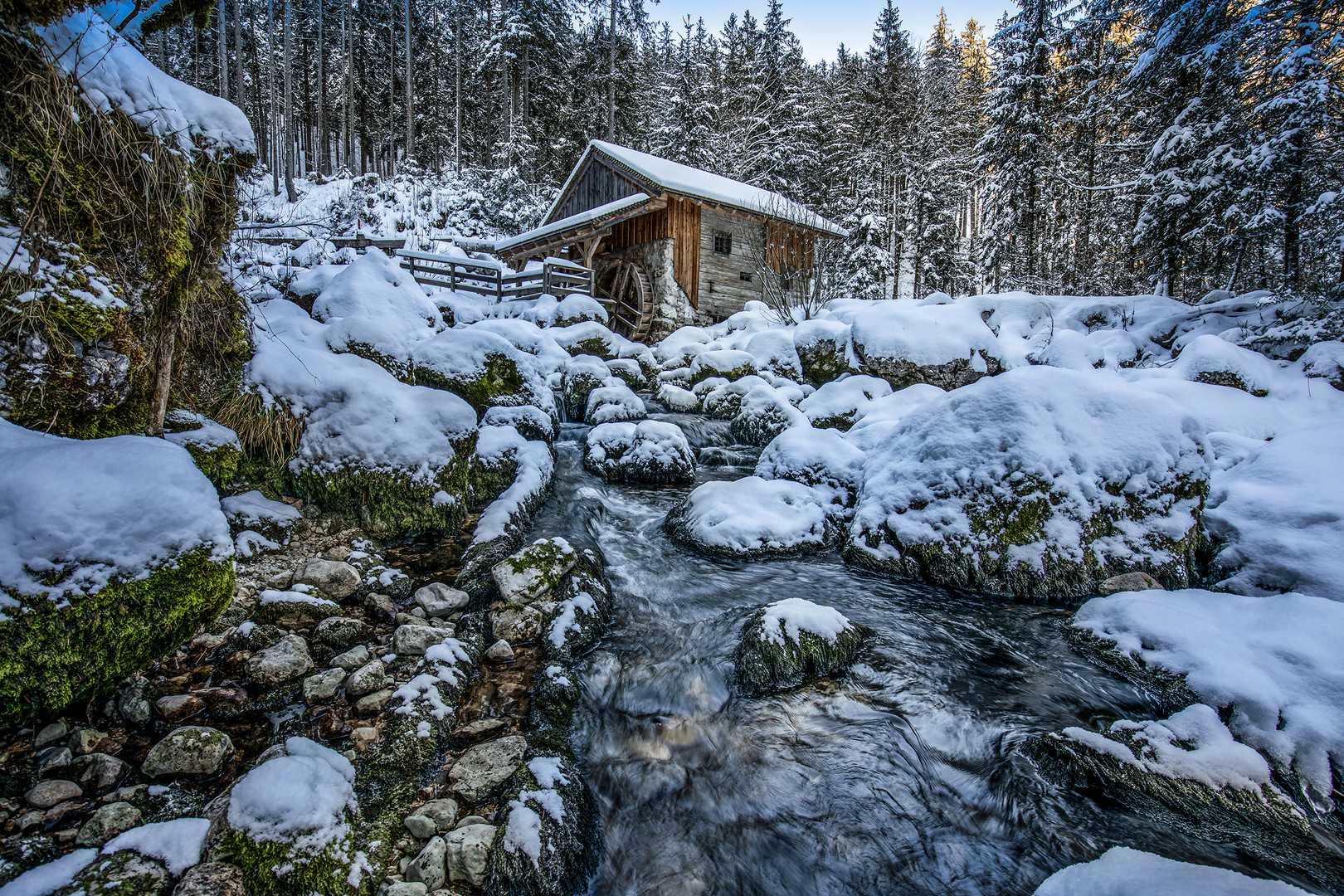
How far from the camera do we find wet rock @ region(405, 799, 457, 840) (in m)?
2.16

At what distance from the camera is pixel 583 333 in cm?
1159

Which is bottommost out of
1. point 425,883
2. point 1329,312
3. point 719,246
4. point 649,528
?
point 425,883

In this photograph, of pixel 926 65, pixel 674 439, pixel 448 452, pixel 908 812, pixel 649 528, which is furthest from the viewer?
pixel 926 65

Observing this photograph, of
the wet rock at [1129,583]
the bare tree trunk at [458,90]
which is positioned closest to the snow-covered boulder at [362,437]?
the wet rock at [1129,583]

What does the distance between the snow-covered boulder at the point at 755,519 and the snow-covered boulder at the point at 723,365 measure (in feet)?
17.3

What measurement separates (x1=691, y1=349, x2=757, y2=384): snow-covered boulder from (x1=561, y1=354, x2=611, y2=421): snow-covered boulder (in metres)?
2.11

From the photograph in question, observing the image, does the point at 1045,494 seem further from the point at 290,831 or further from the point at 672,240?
the point at 672,240

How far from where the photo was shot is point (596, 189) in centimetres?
1825

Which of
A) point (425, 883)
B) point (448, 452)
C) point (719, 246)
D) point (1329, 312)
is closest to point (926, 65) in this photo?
point (719, 246)

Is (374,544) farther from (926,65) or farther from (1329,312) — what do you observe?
(926,65)

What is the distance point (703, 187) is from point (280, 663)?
1631cm

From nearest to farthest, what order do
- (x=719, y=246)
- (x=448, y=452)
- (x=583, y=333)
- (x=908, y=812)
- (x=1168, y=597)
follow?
(x=908, y=812)
(x=1168, y=597)
(x=448, y=452)
(x=583, y=333)
(x=719, y=246)

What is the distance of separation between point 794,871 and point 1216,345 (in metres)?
9.55

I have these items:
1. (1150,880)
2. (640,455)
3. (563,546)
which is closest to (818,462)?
(640,455)
